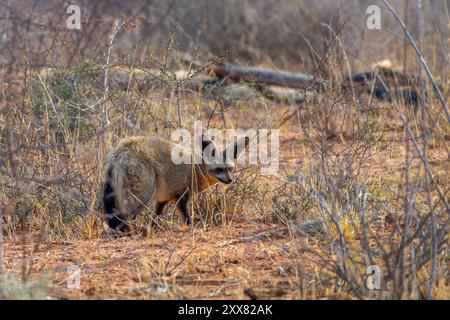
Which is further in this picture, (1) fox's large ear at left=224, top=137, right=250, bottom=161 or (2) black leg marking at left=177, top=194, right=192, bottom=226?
(1) fox's large ear at left=224, top=137, right=250, bottom=161

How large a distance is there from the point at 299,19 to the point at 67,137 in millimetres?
9813

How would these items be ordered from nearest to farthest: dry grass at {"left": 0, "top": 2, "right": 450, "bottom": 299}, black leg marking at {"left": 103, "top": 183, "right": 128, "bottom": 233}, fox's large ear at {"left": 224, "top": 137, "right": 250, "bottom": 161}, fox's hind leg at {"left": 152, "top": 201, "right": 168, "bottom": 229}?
dry grass at {"left": 0, "top": 2, "right": 450, "bottom": 299}, black leg marking at {"left": 103, "top": 183, "right": 128, "bottom": 233}, fox's hind leg at {"left": 152, "top": 201, "right": 168, "bottom": 229}, fox's large ear at {"left": 224, "top": 137, "right": 250, "bottom": 161}

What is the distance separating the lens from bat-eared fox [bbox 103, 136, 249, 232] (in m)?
6.84

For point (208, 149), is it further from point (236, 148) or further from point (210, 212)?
point (210, 212)

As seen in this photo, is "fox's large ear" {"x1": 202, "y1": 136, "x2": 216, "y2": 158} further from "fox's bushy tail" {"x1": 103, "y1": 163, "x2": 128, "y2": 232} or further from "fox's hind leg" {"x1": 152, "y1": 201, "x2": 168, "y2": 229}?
"fox's bushy tail" {"x1": 103, "y1": 163, "x2": 128, "y2": 232}

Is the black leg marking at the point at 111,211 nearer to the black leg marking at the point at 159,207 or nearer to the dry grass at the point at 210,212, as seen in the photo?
the dry grass at the point at 210,212

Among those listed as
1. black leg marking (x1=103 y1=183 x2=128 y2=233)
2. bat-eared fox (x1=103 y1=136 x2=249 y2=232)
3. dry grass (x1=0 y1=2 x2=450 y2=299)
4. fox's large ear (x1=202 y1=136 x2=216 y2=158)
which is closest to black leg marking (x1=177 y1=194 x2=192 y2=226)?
bat-eared fox (x1=103 y1=136 x2=249 y2=232)

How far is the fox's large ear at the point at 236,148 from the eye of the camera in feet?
25.6

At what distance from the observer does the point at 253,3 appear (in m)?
18.1

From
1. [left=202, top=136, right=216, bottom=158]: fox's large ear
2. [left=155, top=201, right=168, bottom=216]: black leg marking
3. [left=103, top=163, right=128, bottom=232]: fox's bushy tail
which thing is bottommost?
[left=155, top=201, right=168, bottom=216]: black leg marking

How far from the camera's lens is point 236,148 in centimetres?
780
